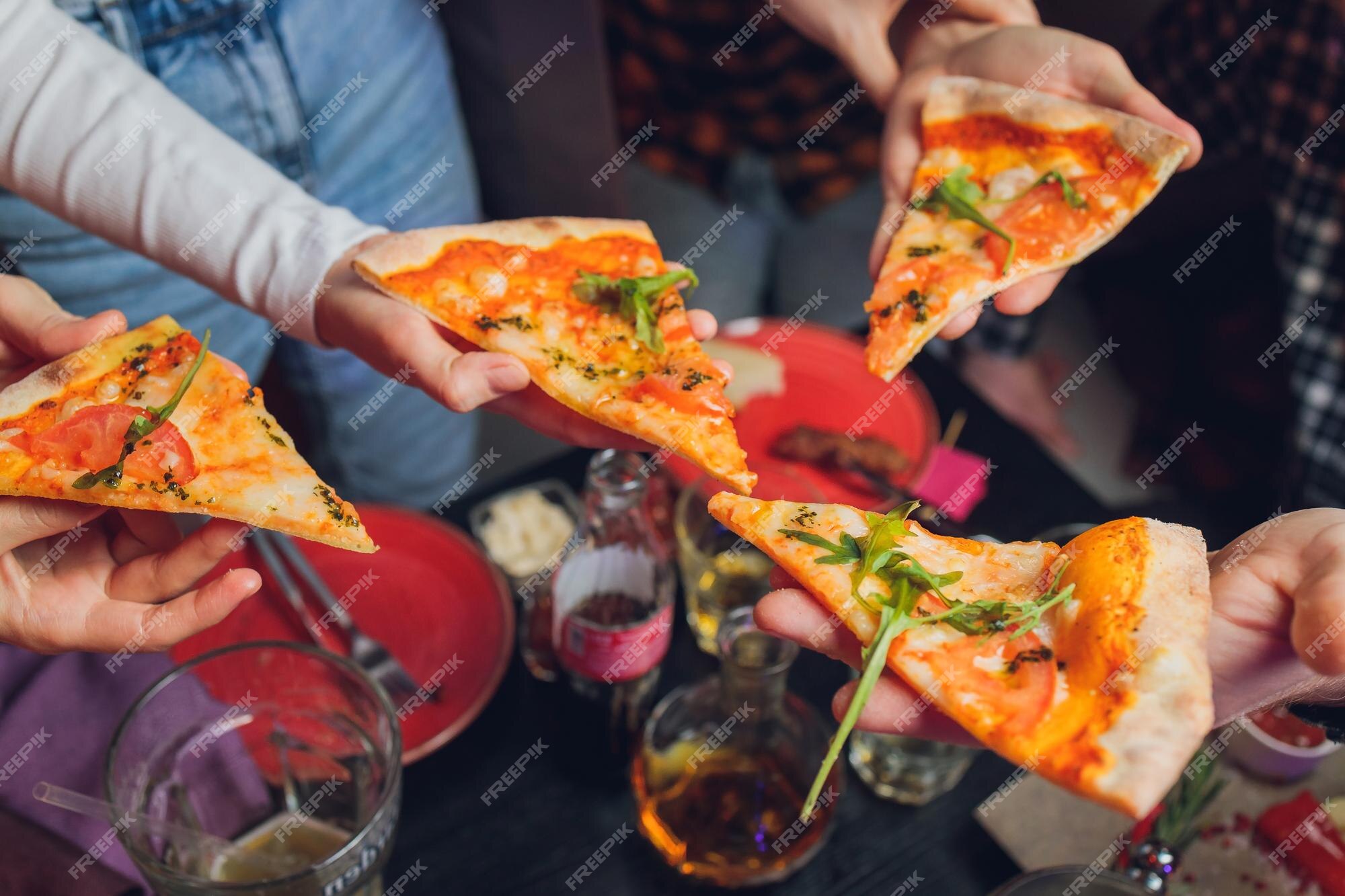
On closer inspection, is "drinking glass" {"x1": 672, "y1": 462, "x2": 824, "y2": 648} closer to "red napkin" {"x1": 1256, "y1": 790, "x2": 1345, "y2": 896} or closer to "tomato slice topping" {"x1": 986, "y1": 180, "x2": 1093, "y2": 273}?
"tomato slice topping" {"x1": 986, "y1": 180, "x2": 1093, "y2": 273}

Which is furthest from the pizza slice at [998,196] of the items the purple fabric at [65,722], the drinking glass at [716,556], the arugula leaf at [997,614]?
the purple fabric at [65,722]

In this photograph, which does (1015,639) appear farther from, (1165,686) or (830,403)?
(830,403)

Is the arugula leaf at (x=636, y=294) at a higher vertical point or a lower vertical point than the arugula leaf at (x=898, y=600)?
higher

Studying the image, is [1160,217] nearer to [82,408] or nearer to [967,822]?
[967,822]

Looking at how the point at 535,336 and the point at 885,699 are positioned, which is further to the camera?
the point at 535,336

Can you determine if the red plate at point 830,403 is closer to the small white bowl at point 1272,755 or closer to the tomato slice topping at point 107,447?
the small white bowl at point 1272,755

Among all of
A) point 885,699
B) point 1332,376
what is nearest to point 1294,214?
point 1332,376

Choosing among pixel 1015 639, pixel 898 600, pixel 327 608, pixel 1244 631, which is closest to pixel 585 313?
pixel 327 608

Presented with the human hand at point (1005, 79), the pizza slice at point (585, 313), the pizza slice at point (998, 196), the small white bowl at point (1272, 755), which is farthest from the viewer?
the human hand at point (1005, 79)
